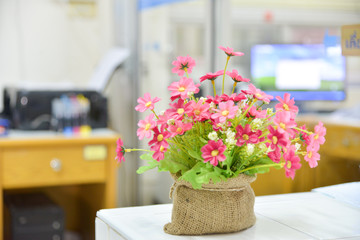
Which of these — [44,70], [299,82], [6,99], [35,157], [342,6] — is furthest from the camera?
[44,70]

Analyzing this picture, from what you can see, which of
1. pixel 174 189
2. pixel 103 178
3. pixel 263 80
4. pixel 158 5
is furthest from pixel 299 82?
pixel 174 189

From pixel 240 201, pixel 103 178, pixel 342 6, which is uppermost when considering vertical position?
pixel 342 6

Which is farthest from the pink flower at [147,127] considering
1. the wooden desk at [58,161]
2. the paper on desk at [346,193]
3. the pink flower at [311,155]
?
the wooden desk at [58,161]

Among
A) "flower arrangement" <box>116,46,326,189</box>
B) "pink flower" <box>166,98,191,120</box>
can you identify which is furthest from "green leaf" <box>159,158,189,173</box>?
"pink flower" <box>166,98,191,120</box>

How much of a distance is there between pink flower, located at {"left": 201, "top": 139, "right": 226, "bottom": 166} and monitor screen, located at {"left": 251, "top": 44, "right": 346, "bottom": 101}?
2.28 m

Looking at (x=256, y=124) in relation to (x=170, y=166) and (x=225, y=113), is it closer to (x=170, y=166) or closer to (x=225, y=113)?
(x=225, y=113)

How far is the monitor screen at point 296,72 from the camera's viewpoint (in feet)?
10.9

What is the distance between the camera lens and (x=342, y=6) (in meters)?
2.44

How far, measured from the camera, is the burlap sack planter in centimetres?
115

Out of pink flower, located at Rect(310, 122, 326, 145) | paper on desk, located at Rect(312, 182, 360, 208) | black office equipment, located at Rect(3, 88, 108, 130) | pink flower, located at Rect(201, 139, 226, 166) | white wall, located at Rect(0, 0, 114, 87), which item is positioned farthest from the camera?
white wall, located at Rect(0, 0, 114, 87)

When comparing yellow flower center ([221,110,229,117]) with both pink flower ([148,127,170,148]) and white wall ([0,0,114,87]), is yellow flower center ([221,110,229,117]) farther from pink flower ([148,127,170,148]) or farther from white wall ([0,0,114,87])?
white wall ([0,0,114,87])

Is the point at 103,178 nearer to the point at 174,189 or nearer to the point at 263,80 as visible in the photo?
the point at 263,80

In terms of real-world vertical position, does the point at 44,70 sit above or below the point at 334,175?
above

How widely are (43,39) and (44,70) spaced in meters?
0.21
